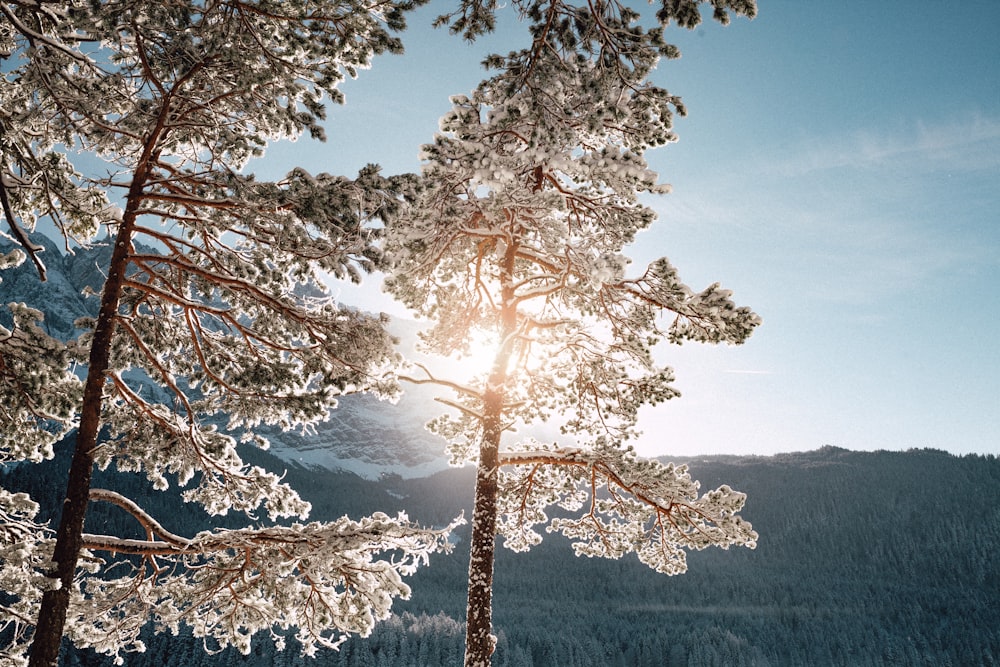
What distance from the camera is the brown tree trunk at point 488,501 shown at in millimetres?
6879

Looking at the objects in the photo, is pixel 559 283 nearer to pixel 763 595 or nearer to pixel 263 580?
pixel 263 580

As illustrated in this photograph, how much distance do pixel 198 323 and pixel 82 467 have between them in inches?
68.6

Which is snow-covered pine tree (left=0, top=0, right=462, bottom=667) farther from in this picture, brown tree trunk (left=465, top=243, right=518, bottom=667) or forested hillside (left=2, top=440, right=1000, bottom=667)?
forested hillside (left=2, top=440, right=1000, bottom=667)

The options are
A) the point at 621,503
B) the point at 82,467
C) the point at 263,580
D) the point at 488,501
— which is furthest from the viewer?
the point at 621,503

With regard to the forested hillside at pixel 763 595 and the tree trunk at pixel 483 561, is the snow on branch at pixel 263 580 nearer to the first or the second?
the tree trunk at pixel 483 561

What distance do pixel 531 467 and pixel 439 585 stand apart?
137856 mm

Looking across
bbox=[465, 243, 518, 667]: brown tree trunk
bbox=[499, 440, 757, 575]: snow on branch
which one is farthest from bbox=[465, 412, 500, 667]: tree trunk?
bbox=[499, 440, 757, 575]: snow on branch

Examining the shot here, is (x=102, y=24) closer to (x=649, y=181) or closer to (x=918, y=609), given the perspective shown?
(x=649, y=181)

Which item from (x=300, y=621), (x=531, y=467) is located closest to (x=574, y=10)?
(x=531, y=467)

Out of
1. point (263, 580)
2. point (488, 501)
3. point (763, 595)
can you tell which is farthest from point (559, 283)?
point (763, 595)

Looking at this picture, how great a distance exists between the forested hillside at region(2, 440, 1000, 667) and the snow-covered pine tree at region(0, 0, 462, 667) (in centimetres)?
8479

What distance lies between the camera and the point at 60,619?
503 centimetres

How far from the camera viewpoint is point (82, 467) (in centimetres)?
545

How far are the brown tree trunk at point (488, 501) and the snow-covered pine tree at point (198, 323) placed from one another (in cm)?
141
